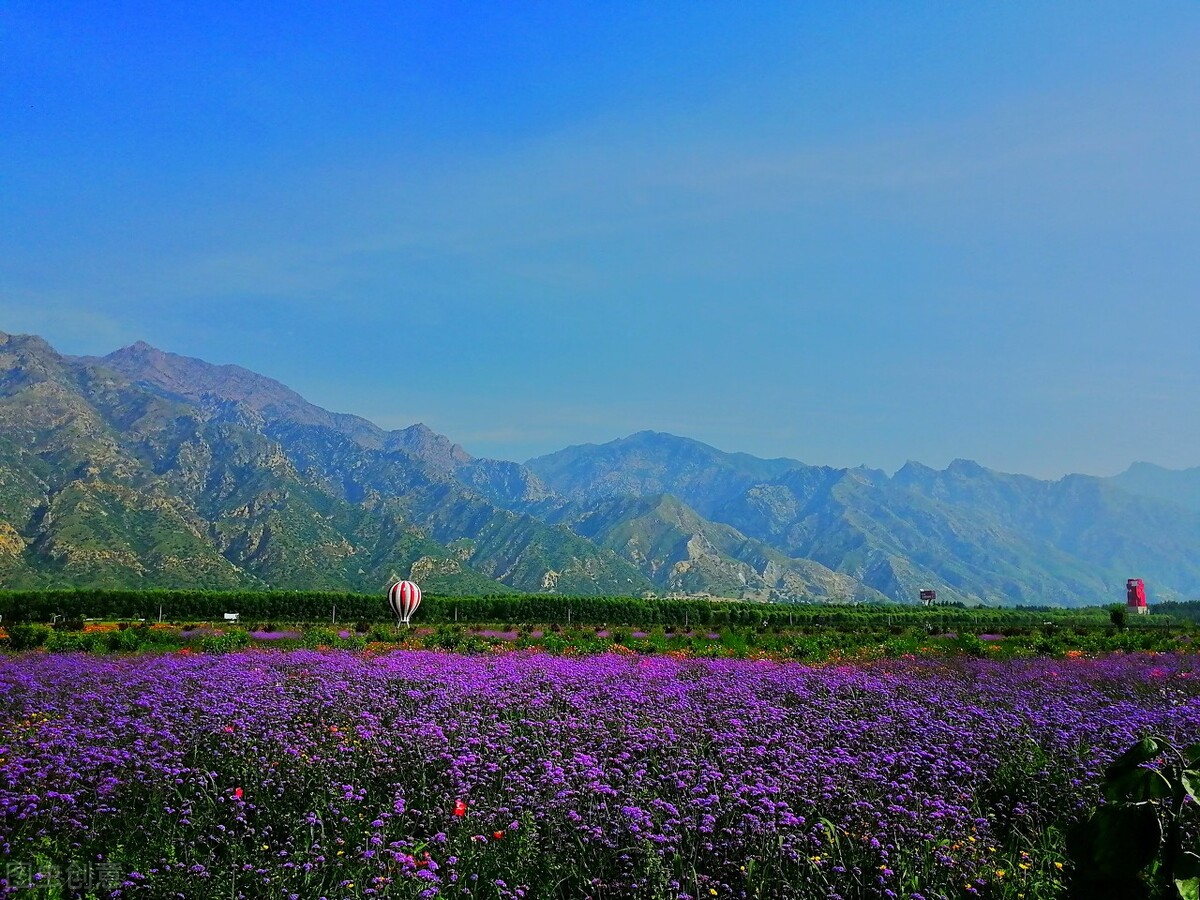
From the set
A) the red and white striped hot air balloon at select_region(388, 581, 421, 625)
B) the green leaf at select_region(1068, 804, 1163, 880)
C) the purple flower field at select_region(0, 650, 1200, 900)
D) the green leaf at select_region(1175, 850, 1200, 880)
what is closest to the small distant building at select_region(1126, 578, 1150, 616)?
the red and white striped hot air balloon at select_region(388, 581, 421, 625)

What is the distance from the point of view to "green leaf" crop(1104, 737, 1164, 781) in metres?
2.75

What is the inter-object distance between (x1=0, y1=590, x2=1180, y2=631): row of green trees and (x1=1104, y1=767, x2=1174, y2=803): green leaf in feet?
214

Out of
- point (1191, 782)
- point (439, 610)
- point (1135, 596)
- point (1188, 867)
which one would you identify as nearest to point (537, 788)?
point (1188, 867)

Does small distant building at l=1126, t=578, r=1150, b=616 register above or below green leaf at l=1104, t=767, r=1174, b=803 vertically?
below

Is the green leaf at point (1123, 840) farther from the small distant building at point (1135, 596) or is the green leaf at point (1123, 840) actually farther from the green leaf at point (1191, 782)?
the small distant building at point (1135, 596)

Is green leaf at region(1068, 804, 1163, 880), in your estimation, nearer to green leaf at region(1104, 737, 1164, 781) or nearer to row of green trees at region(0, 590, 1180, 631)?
green leaf at region(1104, 737, 1164, 781)

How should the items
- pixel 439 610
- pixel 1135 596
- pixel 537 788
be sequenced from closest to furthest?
pixel 537 788 < pixel 439 610 < pixel 1135 596

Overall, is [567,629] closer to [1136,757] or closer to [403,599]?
[403,599]

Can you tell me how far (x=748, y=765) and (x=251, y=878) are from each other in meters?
5.07

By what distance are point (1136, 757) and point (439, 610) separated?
78.9 m

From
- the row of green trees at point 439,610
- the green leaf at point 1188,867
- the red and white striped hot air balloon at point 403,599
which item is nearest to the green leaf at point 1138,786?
the green leaf at point 1188,867

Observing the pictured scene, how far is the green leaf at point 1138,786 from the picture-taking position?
2.64m

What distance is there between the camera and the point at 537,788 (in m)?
7.78

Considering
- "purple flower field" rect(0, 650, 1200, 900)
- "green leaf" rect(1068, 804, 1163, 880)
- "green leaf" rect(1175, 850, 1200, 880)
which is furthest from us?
"purple flower field" rect(0, 650, 1200, 900)
